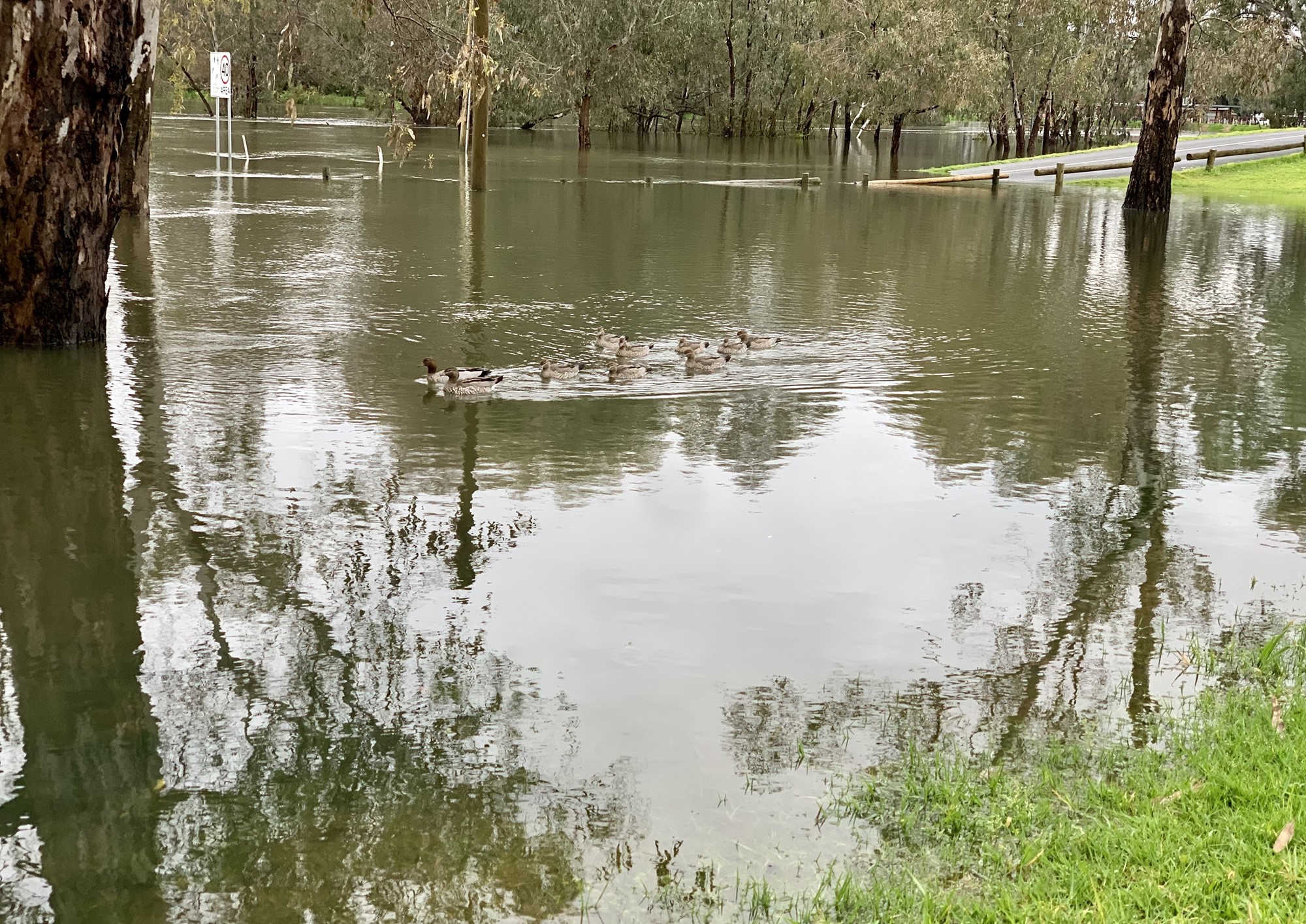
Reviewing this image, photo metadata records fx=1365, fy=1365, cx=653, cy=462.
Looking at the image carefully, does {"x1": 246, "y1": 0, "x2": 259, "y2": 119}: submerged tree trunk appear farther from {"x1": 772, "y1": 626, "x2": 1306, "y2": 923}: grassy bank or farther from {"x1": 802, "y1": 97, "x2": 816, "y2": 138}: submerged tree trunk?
{"x1": 772, "y1": 626, "x2": 1306, "y2": 923}: grassy bank

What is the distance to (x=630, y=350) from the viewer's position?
45.5ft

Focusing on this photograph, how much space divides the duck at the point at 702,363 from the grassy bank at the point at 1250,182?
92.9 feet

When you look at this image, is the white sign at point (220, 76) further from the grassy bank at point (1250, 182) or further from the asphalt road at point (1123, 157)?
the grassy bank at point (1250, 182)

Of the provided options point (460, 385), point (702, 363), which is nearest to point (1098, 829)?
point (460, 385)

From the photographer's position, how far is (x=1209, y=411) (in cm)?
1246

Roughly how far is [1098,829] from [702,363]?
9012 millimetres

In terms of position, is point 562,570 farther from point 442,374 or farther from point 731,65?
point 731,65

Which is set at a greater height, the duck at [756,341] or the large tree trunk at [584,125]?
the large tree trunk at [584,125]

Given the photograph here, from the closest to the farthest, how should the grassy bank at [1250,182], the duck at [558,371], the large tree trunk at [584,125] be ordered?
1. the duck at [558,371]
2. the grassy bank at [1250,182]
3. the large tree trunk at [584,125]

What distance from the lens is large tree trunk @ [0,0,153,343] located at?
39.0 ft

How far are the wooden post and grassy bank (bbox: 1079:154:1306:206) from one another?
19.7 m

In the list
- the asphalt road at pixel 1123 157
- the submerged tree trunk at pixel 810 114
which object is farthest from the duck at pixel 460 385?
the submerged tree trunk at pixel 810 114

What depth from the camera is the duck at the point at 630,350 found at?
13805 mm

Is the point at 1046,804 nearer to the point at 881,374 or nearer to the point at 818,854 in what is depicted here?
the point at 818,854
